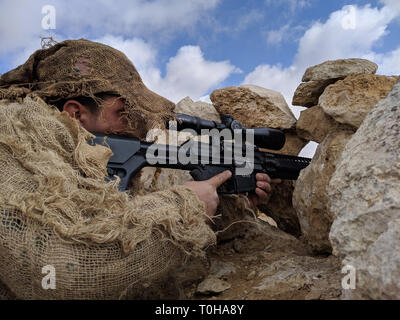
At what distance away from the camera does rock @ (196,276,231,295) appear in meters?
1.63

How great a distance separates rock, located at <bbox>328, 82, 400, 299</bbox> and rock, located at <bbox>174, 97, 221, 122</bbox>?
2175 millimetres

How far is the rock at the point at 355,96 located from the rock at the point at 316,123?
0.41ft

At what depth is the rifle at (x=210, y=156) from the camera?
181 cm

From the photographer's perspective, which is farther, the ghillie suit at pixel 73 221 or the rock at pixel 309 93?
the rock at pixel 309 93

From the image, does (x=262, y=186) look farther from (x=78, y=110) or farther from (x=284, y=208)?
(x=78, y=110)

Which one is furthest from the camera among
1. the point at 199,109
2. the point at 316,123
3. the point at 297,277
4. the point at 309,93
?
the point at 199,109

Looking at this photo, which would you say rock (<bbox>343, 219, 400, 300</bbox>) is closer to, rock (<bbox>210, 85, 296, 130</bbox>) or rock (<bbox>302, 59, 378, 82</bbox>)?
rock (<bbox>302, 59, 378, 82</bbox>)

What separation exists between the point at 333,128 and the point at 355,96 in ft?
0.72

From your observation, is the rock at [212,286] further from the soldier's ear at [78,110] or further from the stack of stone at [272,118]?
the stack of stone at [272,118]

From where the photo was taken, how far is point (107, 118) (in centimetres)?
190

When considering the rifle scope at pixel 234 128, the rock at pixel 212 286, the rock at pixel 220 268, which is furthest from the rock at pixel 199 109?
the rock at pixel 212 286

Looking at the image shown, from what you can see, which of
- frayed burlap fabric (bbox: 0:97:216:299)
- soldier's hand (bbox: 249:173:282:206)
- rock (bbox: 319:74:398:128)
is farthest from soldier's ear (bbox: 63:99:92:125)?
rock (bbox: 319:74:398:128)

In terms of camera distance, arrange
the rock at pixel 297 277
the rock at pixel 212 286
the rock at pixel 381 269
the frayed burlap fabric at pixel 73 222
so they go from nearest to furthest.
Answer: the rock at pixel 381 269 → the frayed burlap fabric at pixel 73 222 → the rock at pixel 297 277 → the rock at pixel 212 286

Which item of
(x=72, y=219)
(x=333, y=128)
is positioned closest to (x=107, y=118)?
(x=72, y=219)
